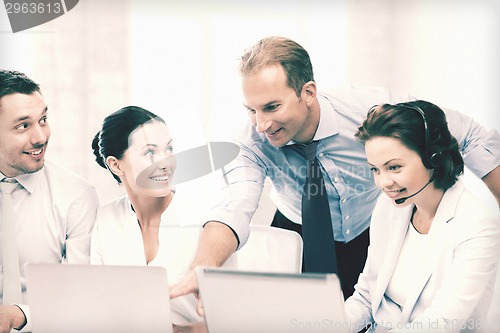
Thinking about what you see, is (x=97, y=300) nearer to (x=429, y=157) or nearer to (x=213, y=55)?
(x=213, y=55)

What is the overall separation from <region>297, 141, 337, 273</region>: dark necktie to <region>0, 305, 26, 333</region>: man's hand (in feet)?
3.73

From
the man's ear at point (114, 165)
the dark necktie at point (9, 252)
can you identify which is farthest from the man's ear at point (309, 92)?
the dark necktie at point (9, 252)

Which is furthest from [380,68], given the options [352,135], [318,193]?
[318,193]

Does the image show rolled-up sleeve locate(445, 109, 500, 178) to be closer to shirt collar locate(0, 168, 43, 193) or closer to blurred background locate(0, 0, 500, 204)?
blurred background locate(0, 0, 500, 204)

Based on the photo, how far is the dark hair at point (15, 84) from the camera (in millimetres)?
2984

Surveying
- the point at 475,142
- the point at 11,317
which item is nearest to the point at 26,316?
the point at 11,317

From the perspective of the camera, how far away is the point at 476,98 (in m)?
2.78

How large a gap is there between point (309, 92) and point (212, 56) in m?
0.42

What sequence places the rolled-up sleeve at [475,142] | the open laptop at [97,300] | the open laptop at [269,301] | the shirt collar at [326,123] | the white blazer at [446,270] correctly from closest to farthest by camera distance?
the open laptop at [269,301], the open laptop at [97,300], the white blazer at [446,270], the rolled-up sleeve at [475,142], the shirt collar at [326,123]

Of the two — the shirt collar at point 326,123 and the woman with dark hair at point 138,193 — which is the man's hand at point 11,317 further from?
the shirt collar at point 326,123

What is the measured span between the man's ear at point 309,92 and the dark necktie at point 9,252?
4.03 ft

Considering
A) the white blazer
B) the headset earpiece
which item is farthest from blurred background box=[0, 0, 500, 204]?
the white blazer

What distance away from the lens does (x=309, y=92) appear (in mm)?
2820

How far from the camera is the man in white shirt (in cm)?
297
